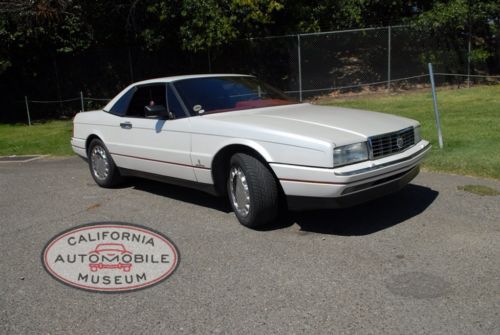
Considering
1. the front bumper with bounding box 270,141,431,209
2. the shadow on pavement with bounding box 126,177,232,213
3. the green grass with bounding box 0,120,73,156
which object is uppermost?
the front bumper with bounding box 270,141,431,209

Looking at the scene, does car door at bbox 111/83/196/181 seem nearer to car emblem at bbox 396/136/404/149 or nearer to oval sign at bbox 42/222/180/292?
oval sign at bbox 42/222/180/292

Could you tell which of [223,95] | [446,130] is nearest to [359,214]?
[223,95]

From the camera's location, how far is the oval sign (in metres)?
3.99

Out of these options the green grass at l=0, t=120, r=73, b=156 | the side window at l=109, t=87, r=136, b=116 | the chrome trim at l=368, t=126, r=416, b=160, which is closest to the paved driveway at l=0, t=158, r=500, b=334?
the chrome trim at l=368, t=126, r=416, b=160

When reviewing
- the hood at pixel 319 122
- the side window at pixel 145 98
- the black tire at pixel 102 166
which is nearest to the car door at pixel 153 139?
the side window at pixel 145 98

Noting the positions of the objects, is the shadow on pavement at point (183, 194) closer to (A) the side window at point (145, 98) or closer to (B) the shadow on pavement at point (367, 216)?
(B) the shadow on pavement at point (367, 216)

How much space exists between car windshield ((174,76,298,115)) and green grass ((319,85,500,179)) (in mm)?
2577

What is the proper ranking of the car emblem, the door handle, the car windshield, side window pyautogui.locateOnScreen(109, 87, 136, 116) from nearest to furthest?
the car emblem → the car windshield → the door handle → side window pyautogui.locateOnScreen(109, 87, 136, 116)

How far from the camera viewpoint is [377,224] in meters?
4.96

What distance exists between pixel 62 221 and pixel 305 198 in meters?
2.69

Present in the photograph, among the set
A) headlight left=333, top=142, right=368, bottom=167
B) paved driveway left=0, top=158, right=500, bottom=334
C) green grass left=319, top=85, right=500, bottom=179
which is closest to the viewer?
paved driveway left=0, top=158, right=500, bottom=334

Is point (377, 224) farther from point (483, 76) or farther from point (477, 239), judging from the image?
point (483, 76)

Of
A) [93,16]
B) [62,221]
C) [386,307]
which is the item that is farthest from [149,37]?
[386,307]

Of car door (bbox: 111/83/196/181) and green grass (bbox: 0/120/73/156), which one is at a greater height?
car door (bbox: 111/83/196/181)
